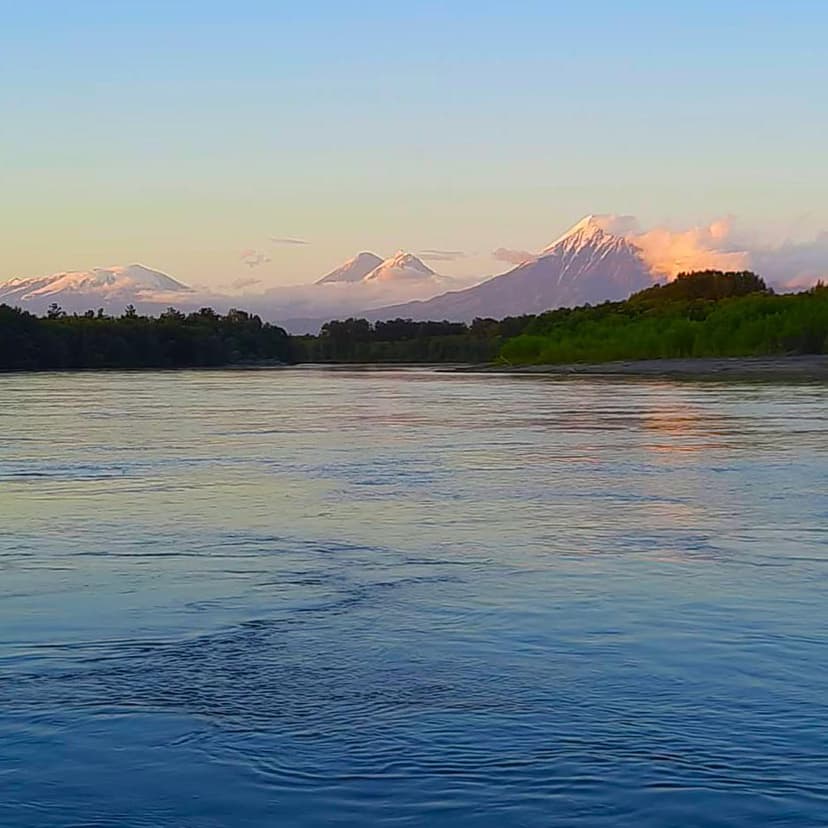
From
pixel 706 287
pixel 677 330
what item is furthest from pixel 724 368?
pixel 706 287

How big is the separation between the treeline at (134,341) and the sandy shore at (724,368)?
163 feet

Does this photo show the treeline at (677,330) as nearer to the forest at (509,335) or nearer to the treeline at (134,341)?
the forest at (509,335)

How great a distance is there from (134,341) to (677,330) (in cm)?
5981

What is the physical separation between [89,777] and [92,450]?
15682mm

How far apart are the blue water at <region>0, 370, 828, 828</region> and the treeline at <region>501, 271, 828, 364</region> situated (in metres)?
61.2

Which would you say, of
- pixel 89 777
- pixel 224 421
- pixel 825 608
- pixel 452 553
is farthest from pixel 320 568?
pixel 224 421

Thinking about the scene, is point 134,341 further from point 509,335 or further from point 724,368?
point 724,368

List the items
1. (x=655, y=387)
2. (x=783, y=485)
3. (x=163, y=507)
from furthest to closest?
(x=655, y=387) → (x=783, y=485) → (x=163, y=507)

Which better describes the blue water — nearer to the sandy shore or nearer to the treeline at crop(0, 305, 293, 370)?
the sandy shore

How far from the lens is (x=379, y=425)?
27.5 meters

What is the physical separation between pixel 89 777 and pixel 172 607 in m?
2.92

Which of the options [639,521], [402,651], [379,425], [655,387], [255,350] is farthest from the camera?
[255,350]

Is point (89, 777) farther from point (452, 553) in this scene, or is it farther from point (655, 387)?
point (655, 387)

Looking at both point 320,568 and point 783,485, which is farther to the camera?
point 783,485
